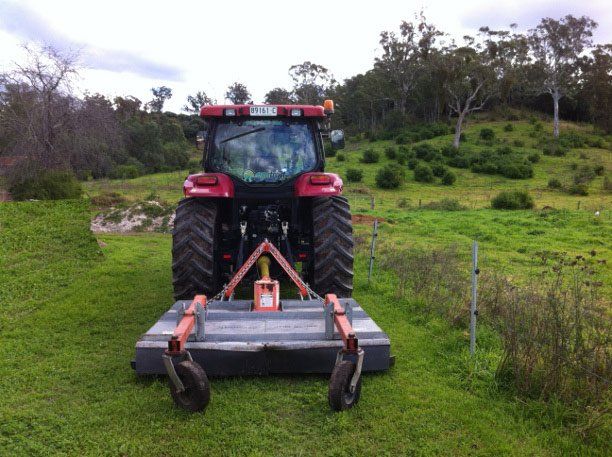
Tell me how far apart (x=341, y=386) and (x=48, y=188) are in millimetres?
16769

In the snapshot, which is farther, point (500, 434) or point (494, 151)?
point (494, 151)

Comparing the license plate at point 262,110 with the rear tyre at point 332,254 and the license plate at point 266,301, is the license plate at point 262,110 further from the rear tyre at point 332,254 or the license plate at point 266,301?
the license plate at point 266,301

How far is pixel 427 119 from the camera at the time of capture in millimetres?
51719

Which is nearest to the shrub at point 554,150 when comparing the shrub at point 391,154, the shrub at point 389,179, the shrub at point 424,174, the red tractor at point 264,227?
the shrub at point 391,154

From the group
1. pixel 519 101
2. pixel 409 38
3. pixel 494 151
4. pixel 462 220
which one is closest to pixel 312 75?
pixel 409 38

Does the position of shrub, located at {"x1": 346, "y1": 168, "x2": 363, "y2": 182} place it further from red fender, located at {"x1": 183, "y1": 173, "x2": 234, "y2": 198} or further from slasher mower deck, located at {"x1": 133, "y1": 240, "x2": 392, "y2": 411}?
slasher mower deck, located at {"x1": 133, "y1": 240, "x2": 392, "y2": 411}

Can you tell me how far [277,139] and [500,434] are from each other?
3830 mm

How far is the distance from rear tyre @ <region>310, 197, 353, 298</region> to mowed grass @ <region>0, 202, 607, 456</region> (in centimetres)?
65

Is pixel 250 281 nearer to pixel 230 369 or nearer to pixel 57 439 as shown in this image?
pixel 230 369

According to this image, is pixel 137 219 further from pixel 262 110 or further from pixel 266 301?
pixel 266 301

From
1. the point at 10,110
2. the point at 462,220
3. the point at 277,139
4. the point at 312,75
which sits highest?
the point at 312,75

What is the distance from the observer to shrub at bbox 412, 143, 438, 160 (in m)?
35.4

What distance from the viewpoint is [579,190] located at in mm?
24578

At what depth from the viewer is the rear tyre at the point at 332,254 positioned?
5684 millimetres
